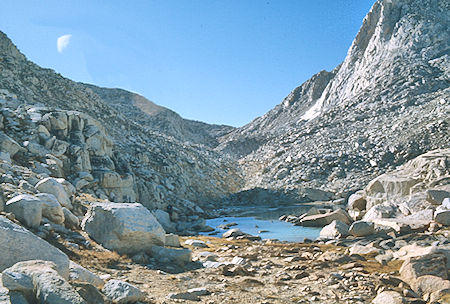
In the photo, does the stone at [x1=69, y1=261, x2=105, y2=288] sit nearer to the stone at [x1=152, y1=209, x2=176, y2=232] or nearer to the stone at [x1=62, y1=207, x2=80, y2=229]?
the stone at [x1=62, y1=207, x2=80, y2=229]

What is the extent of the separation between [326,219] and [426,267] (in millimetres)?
15575

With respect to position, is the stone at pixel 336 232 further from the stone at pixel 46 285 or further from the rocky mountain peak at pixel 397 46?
the rocky mountain peak at pixel 397 46

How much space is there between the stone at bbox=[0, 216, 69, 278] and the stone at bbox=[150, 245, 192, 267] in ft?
15.6

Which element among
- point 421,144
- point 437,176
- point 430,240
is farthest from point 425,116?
point 430,240

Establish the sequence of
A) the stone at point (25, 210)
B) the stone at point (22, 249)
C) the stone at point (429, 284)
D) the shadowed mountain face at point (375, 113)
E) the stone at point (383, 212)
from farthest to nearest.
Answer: the shadowed mountain face at point (375, 113)
the stone at point (383, 212)
the stone at point (25, 210)
the stone at point (429, 284)
the stone at point (22, 249)

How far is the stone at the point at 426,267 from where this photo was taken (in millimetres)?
8539

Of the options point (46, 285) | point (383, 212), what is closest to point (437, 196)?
point (383, 212)

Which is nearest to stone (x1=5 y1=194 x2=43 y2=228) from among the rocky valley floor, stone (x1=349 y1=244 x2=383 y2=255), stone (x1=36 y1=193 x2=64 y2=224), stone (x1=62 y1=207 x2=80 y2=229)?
stone (x1=36 y1=193 x2=64 y2=224)

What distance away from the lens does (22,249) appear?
6.17m

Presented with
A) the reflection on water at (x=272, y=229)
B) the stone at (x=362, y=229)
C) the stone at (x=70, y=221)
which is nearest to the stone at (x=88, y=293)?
the stone at (x=70, y=221)

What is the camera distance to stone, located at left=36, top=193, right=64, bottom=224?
10.4 m

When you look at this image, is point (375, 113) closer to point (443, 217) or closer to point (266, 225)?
point (266, 225)

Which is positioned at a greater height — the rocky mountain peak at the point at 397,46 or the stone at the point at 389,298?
the rocky mountain peak at the point at 397,46

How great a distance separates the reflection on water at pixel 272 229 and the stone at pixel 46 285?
16.9m
